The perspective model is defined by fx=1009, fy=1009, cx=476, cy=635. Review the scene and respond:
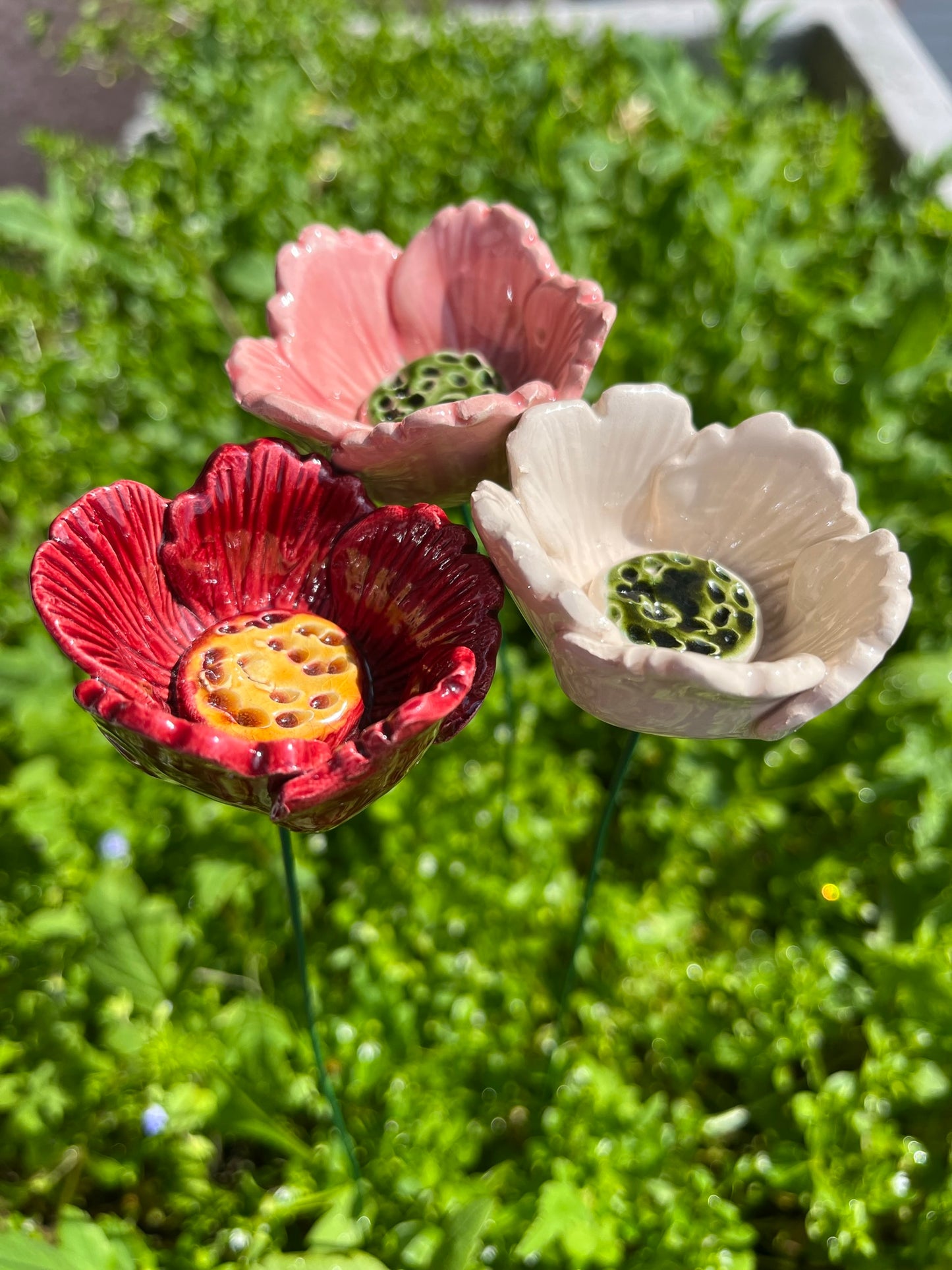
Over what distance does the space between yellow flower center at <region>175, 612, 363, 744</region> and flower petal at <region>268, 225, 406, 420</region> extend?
0.85ft

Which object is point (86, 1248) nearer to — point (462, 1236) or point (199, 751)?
point (462, 1236)

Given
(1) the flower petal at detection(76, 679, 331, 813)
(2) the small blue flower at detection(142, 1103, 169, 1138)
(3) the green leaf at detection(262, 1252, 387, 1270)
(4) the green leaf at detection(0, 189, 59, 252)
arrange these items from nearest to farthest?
(1) the flower petal at detection(76, 679, 331, 813), (3) the green leaf at detection(262, 1252, 387, 1270), (2) the small blue flower at detection(142, 1103, 169, 1138), (4) the green leaf at detection(0, 189, 59, 252)

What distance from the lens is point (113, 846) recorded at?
1.49 metres

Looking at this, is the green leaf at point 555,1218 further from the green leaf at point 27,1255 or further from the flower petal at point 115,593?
the flower petal at point 115,593

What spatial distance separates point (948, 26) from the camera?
395cm

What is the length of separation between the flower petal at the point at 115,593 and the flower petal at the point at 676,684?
1.04ft

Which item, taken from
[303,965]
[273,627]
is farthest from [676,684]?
[303,965]

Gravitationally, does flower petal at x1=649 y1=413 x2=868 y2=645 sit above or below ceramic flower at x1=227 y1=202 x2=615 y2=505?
below

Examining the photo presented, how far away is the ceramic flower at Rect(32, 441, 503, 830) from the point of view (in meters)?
0.67

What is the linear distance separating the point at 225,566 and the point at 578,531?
31 centimetres

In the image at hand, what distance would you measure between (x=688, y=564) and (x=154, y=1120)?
3.27ft

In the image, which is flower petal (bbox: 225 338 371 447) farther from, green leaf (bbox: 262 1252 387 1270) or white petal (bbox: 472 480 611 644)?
green leaf (bbox: 262 1252 387 1270)

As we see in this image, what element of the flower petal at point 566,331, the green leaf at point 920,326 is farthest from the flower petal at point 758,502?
the green leaf at point 920,326

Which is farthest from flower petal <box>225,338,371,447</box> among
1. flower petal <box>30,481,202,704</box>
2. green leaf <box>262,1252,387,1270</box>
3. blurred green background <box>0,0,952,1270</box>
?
green leaf <box>262,1252,387,1270</box>
